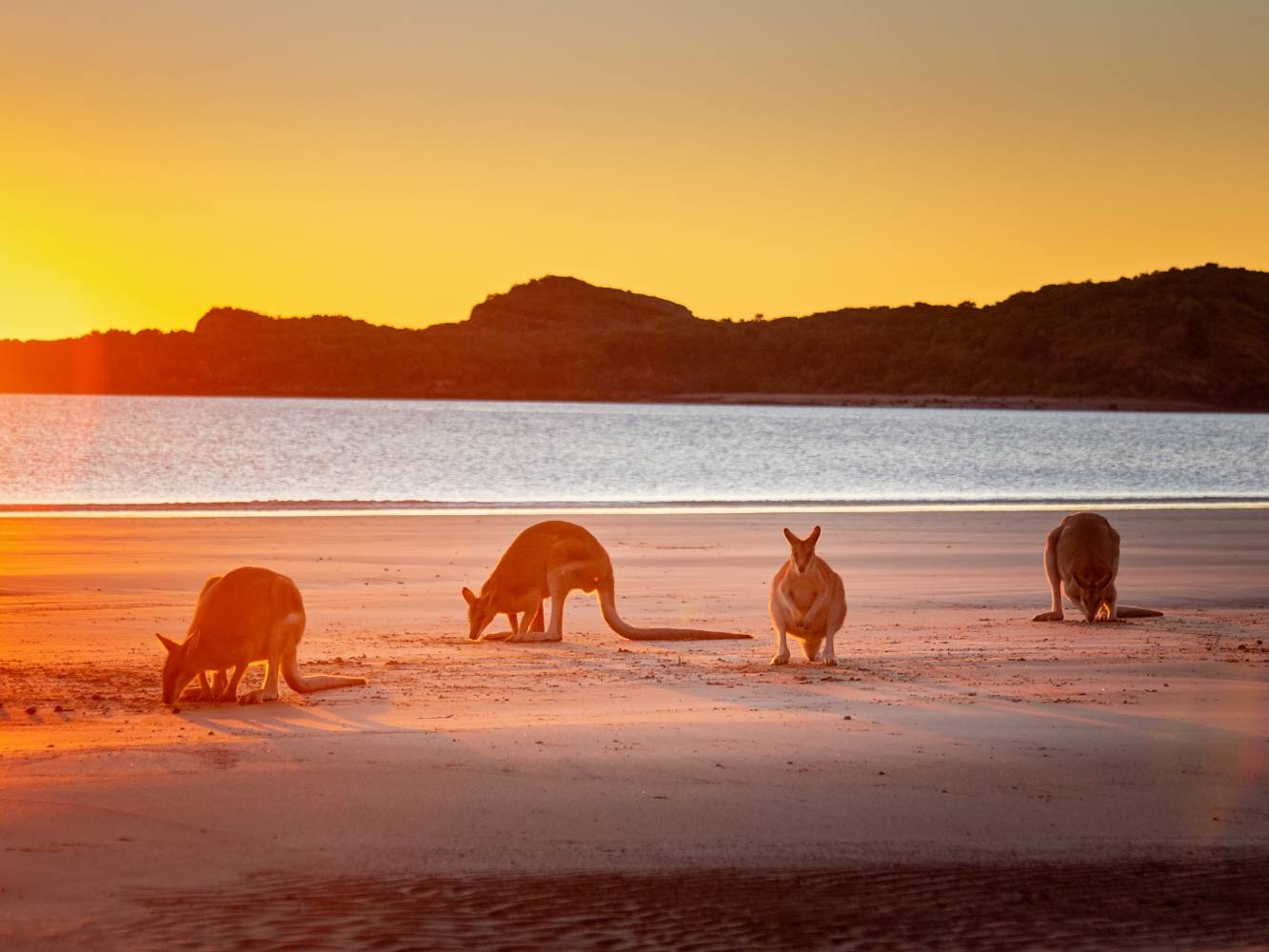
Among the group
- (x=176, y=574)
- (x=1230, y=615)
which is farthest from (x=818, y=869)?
(x=176, y=574)

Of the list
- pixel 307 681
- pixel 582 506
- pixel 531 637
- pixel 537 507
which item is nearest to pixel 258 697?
pixel 307 681

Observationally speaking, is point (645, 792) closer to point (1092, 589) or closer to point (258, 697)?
point (258, 697)

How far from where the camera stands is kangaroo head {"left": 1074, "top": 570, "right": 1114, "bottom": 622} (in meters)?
12.4

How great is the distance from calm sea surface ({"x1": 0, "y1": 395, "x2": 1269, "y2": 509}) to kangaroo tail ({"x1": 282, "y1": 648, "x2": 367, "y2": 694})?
21.6 m

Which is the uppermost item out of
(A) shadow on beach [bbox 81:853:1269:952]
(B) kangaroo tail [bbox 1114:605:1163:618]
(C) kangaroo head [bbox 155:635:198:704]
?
(C) kangaroo head [bbox 155:635:198:704]

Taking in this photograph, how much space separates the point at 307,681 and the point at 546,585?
127 inches

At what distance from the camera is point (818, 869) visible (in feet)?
18.1

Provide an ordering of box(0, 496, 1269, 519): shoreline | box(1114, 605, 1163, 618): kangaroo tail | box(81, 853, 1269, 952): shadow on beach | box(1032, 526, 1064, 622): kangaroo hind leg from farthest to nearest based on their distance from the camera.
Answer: box(0, 496, 1269, 519): shoreline, box(1114, 605, 1163, 618): kangaroo tail, box(1032, 526, 1064, 622): kangaroo hind leg, box(81, 853, 1269, 952): shadow on beach

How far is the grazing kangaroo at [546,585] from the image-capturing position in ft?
37.1

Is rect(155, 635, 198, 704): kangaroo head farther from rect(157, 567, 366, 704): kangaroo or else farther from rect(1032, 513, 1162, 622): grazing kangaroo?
rect(1032, 513, 1162, 622): grazing kangaroo

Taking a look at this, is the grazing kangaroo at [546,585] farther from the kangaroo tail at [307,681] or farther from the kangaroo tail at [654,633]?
the kangaroo tail at [307,681]

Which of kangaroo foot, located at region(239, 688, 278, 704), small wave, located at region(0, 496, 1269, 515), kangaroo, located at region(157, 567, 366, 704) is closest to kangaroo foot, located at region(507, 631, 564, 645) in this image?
kangaroo, located at region(157, 567, 366, 704)

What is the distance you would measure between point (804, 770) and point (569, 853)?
60.7 inches

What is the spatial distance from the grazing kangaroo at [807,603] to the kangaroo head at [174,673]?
378 cm
